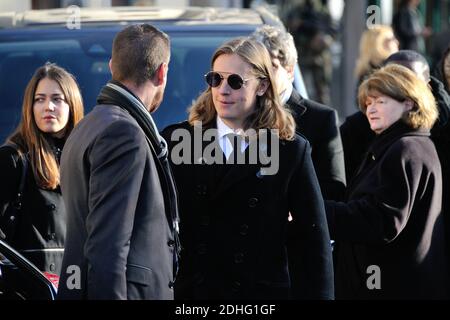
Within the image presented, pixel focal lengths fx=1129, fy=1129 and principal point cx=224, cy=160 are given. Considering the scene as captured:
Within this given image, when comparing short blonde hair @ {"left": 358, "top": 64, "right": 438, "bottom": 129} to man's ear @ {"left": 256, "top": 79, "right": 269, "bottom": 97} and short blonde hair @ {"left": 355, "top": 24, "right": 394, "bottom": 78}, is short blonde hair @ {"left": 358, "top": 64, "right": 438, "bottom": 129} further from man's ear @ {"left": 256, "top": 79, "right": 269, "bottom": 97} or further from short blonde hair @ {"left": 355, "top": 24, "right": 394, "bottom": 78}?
short blonde hair @ {"left": 355, "top": 24, "right": 394, "bottom": 78}

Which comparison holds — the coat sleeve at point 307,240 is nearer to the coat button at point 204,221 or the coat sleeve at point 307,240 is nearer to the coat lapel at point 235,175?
the coat lapel at point 235,175

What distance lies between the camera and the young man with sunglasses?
5.74m

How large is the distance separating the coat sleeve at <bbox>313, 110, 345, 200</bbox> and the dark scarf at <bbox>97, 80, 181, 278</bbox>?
70.4 inches

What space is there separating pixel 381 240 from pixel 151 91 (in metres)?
1.66

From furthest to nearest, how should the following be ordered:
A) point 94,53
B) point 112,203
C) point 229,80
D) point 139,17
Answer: point 139,17 < point 94,53 < point 229,80 < point 112,203

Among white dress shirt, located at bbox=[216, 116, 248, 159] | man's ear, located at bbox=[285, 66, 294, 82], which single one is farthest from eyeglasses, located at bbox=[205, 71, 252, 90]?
man's ear, located at bbox=[285, 66, 294, 82]

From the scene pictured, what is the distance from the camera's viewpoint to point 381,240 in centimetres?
529

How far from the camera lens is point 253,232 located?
4.38m

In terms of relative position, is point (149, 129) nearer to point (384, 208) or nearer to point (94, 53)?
point (384, 208)

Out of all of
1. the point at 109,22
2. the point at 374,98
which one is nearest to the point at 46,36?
the point at 109,22

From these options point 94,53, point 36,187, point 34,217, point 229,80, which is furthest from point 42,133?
point 229,80

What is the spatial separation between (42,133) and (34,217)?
0.45 meters

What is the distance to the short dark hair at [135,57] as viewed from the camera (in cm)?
408
